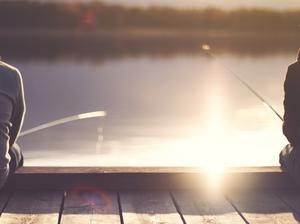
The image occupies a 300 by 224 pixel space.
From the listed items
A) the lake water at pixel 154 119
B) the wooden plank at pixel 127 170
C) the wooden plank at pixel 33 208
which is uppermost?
the lake water at pixel 154 119

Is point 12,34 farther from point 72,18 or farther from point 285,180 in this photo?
point 285,180

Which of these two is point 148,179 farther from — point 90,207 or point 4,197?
point 4,197

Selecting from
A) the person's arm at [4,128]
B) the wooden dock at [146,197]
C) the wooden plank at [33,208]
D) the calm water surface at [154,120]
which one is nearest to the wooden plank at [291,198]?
the wooden dock at [146,197]

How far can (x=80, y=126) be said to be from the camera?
13227 mm

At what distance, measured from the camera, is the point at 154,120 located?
48.4 ft

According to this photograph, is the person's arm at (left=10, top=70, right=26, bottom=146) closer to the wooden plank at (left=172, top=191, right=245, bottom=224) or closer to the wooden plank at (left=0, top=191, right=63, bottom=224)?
the wooden plank at (left=0, top=191, right=63, bottom=224)

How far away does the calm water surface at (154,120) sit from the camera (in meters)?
9.73

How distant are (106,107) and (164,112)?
1570mm

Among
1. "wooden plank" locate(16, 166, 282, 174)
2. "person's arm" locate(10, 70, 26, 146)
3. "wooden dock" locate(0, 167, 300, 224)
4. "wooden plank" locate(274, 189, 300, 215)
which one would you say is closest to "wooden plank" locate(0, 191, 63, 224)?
"wooden dock" locate(0, 167, 300, 224)

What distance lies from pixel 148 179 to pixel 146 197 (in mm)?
151

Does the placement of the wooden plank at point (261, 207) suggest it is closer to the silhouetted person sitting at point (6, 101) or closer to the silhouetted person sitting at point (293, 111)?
the silhouetted person sitting at point (293, 111)

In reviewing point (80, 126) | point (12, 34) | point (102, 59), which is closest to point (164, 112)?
point (80, 126)

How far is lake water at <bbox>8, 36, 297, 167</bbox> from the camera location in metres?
9.73

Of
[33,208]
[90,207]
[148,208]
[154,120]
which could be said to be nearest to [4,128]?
[33,208]
